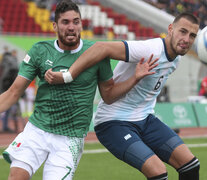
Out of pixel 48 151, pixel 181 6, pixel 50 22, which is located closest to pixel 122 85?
pixel 48 151

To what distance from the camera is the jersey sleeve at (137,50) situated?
4977mm

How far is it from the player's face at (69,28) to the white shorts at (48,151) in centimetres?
87

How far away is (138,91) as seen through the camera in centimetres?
527

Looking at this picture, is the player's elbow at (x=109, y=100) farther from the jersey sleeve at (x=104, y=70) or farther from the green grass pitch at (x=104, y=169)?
the green grass pitch at (x=104, y=169)

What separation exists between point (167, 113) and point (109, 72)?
386 inches

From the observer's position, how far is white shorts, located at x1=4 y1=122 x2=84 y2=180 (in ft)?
14.6

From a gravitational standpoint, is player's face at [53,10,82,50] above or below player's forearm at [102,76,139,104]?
above

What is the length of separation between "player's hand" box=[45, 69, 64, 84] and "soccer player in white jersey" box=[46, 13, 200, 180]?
451 millimetres

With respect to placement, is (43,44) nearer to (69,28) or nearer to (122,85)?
(69,28)

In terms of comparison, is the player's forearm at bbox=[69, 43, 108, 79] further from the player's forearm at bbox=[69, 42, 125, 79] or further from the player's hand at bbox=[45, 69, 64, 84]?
the player's hand at bbox=[45, 69, 64, 84]

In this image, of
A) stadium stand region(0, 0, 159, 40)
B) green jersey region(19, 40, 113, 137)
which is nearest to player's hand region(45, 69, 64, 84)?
green jersey region(19, 40, 113, 137)

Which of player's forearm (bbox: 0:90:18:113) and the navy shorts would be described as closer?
player's forearm (bbox: 0:90:18:113)

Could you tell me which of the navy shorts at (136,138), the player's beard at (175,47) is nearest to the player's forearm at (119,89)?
the navy shorts at (136,138)

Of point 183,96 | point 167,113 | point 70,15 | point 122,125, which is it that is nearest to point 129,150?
point 122,125
